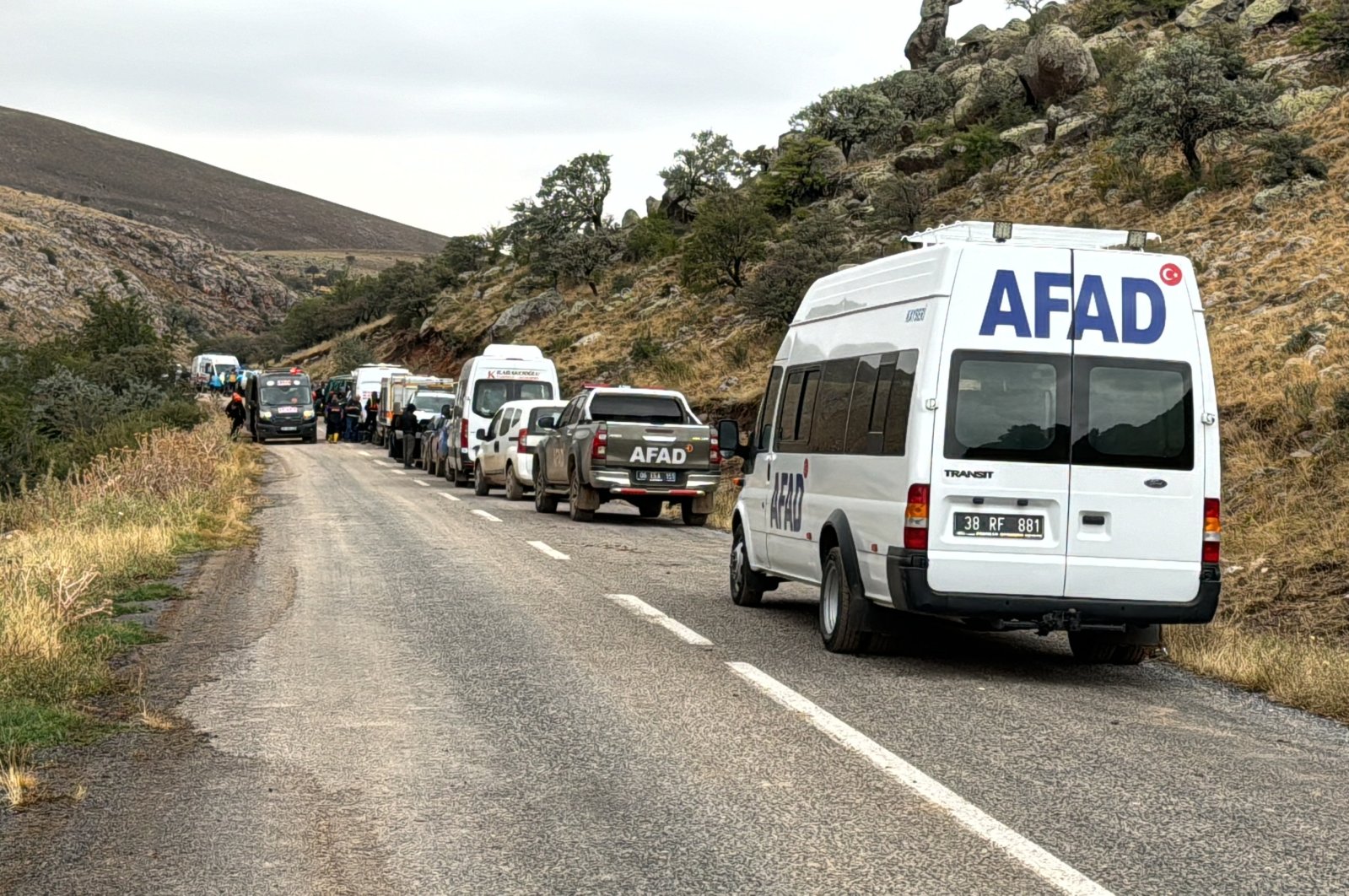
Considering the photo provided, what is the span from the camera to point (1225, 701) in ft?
28.4

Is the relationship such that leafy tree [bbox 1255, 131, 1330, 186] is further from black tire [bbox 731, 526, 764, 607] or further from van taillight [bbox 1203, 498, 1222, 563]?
van taillight [bbox 1203, 498, 1222, 563]

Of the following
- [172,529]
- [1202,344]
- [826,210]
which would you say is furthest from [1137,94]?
[1202,344]

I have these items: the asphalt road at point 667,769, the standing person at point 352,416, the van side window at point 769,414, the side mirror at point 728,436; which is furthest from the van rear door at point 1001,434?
the standing person at point 352,416

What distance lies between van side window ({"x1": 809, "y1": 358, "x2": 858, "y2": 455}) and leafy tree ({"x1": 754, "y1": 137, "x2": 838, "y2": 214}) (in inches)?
1815

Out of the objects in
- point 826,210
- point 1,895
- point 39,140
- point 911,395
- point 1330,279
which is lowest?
point 1,895

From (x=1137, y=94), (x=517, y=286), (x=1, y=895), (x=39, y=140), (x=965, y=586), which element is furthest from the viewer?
(x=39, y=140)

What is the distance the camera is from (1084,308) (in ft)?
29.1

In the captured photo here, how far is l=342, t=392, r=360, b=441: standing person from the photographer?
5241 centimetres

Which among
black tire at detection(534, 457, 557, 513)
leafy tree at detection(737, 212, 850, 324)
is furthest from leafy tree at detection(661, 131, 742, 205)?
black tire at detection(534, 457, 557, 513)

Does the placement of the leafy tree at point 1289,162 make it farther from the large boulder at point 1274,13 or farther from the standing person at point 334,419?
the standing person at point 334,419

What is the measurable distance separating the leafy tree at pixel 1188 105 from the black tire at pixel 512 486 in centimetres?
2100

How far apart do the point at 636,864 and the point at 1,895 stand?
2022 millimetres

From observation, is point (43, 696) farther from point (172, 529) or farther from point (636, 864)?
point (172, 529)

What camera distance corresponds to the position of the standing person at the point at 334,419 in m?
53.1
